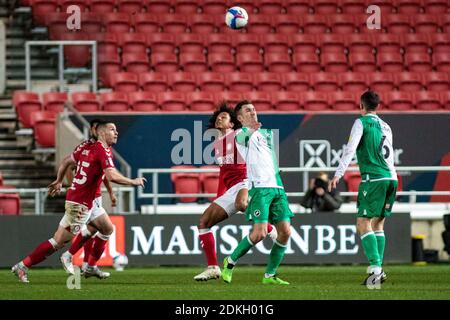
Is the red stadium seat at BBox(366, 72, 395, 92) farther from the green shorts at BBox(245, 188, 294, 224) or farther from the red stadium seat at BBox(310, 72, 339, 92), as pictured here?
the green shorts at BBox(245, 188, 294, 224)

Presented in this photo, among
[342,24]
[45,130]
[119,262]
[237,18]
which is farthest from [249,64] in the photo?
[119,262]

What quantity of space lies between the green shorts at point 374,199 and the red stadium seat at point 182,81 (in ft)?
39.3

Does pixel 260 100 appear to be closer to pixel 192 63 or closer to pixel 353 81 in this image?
pixel 192 63

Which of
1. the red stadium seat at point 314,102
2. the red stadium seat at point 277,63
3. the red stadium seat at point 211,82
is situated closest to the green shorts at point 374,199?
the red stadium seat at point 314,102

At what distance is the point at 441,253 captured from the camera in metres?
20.9

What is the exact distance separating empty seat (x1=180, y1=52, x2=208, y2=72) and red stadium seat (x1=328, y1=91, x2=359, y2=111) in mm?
2996

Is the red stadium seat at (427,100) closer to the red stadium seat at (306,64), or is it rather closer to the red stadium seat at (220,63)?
the red stadium seat at (306,64)

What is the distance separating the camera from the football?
18469 millimetres

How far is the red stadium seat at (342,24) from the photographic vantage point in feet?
91.3

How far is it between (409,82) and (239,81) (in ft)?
12.1

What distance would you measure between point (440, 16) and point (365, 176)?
Result: 15830mm

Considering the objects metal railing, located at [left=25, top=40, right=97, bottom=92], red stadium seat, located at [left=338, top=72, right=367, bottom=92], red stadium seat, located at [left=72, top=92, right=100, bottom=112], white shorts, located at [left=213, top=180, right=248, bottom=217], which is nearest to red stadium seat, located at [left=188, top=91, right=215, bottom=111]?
red stadium seat, located at [left=72, top=92, right=100, bottom=112]

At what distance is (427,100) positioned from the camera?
976 inches
